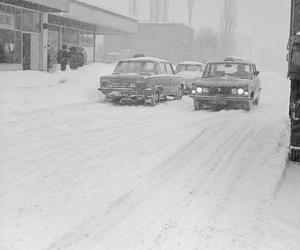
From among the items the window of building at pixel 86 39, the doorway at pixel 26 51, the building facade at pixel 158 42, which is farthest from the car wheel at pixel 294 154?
the building facade at pixel 158 42

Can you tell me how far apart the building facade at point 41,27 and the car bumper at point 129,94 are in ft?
26.6

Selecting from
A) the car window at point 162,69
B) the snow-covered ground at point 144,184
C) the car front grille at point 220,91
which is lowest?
the snow-covered ground at point 144,184

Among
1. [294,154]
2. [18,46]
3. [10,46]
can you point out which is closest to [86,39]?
[18,46]

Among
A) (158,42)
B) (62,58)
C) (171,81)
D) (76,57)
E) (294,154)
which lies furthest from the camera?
(158,42)

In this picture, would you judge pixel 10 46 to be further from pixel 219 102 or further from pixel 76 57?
pixel 219 102

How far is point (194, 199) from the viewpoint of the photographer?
19.9ft

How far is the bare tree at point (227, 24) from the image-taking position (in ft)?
213

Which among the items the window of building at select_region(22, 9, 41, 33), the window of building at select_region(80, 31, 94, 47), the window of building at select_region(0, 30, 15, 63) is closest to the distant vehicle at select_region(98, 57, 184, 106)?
the window of building at select_region(0, 30, 15, 63)

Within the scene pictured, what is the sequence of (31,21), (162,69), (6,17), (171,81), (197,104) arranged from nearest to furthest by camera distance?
(197,104) < (162,69) < (171,81) < (6,17) < (31,21)

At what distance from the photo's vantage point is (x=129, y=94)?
15.6 m

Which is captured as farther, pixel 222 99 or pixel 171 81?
pixel 171 81

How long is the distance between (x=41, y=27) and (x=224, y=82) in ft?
44.3

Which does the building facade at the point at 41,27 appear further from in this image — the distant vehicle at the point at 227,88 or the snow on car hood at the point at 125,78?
the distant vehicle at the point at 227,88

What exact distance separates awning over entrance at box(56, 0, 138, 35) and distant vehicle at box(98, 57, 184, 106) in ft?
39.5
